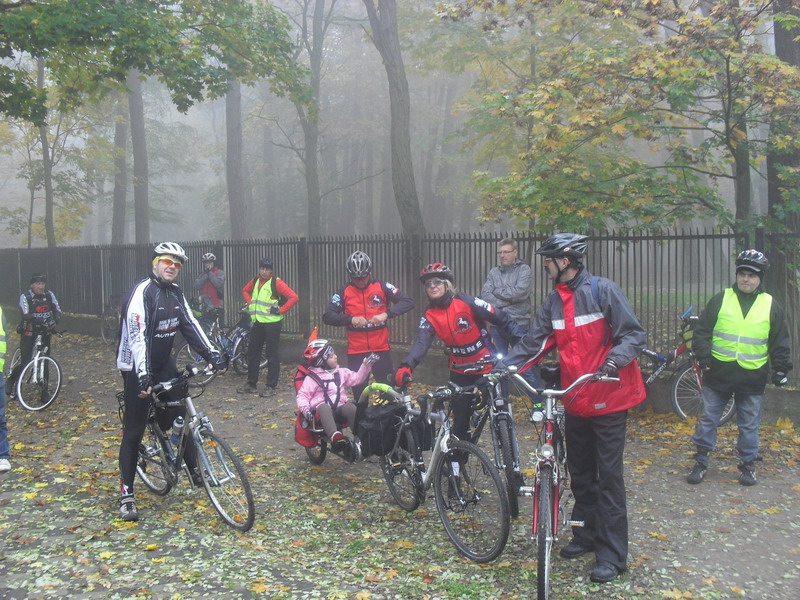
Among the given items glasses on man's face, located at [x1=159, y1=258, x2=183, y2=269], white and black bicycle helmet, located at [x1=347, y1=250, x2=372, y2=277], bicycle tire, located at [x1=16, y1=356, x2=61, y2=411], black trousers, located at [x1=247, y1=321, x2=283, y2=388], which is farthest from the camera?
black trousers, located at [x1=247, y1=321, x2=283, y2=388]

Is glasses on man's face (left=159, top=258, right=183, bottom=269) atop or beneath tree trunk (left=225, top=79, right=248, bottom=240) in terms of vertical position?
beneath

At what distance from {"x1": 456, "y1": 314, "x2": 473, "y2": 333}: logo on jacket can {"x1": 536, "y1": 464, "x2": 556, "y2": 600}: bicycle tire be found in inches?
74.1

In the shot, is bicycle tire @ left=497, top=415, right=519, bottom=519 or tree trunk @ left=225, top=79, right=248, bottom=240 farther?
tree trunk @ left=225, top=79, right=248, bottom=240

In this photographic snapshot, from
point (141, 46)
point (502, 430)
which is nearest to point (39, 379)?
point (141, 46)

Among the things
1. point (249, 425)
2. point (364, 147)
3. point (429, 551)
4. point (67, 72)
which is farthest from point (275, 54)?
point (364, 147)

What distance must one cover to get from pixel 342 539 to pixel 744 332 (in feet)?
12.5

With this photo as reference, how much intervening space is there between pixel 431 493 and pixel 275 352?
5.93m

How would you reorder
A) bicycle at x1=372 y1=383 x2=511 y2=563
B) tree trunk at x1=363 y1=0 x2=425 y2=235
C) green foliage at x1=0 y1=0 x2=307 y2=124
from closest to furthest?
bicycle at x1=372 y1=383 x2=511 y2=563, green foliage at x1=0 y1=0 x2=307 y2=124, tree trunk at x1=363 y1=0 x2=425 y2=235

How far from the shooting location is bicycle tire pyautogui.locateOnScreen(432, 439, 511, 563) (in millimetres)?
4672

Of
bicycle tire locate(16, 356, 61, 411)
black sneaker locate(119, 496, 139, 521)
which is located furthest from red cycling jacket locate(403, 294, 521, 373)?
bicycle tire locate(16, 356, 61, 411)

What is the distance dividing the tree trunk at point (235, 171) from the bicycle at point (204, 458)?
17727mm

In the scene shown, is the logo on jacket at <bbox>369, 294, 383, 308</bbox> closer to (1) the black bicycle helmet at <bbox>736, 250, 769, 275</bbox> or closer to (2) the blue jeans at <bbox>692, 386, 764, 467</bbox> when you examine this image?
(2) the blue jeans at <bbox>692, 386, 764, 467</bbox>

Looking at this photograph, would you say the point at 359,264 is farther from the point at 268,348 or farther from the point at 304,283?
the point at 304,283

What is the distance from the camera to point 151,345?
5.77 metres
